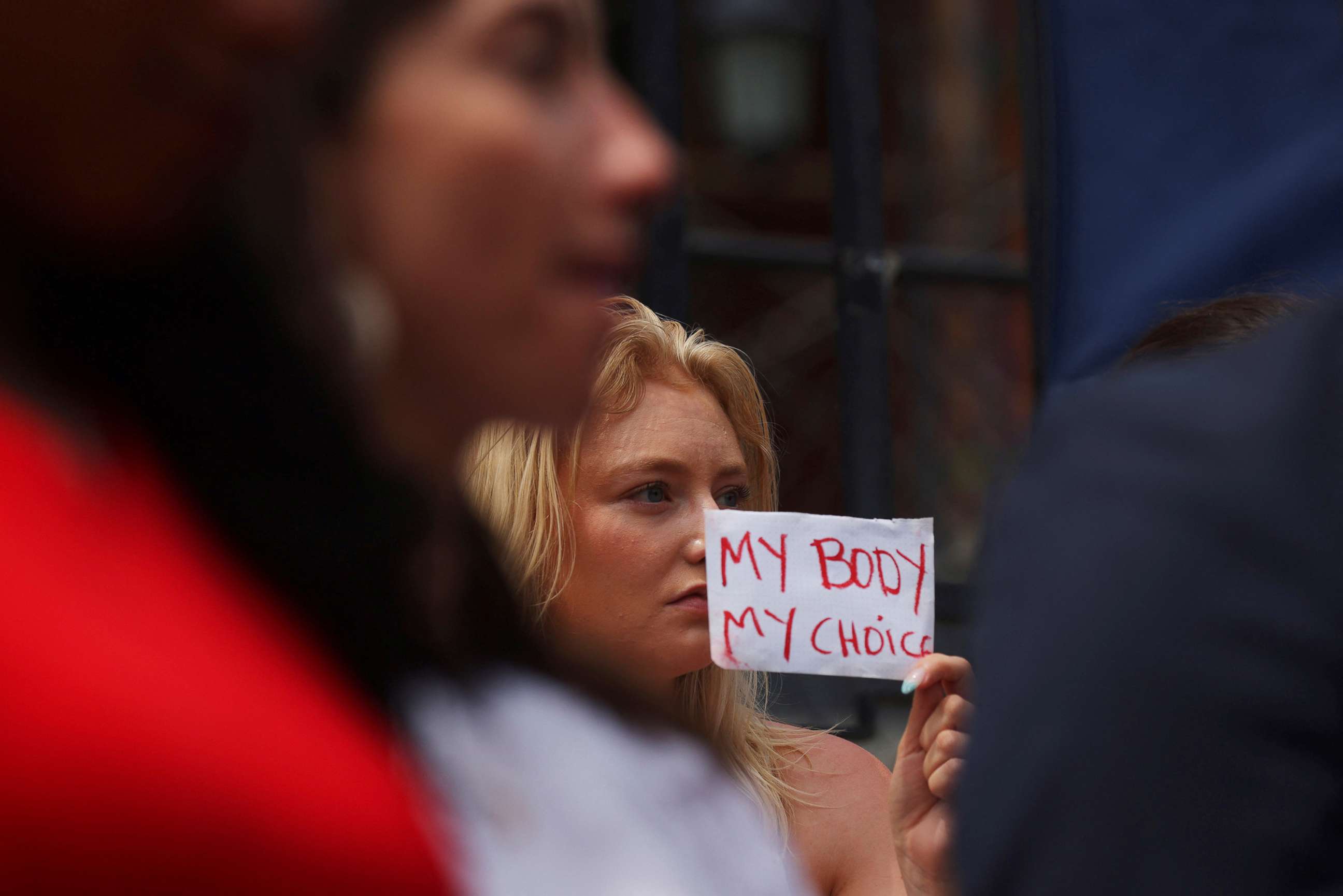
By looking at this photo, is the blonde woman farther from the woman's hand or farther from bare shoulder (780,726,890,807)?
the woman's hand

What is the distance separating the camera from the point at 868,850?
2246 millimetres

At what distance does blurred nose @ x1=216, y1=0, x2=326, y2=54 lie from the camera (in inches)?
20.8

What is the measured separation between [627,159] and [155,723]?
270 mm

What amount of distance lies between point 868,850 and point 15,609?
6.15 ft

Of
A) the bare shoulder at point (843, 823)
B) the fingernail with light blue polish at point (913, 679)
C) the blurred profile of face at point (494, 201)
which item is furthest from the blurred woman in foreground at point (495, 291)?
the bare shoulder at point (843, 823)

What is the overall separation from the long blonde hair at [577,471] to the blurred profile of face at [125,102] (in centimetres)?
160

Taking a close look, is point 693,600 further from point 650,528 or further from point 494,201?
point 494,201

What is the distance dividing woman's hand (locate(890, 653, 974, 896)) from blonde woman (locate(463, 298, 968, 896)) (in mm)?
321

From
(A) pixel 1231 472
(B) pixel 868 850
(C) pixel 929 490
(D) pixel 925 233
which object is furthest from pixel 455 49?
(D) pixel 925 233

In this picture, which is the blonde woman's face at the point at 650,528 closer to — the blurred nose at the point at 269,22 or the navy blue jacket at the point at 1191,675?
the navy blue jacket at the point at 1191,675

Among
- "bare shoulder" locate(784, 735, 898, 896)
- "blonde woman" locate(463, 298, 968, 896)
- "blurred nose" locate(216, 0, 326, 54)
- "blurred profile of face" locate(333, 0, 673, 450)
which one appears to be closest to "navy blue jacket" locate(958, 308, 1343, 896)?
"blurred profile of face" locate(333, 0, 673, 450)

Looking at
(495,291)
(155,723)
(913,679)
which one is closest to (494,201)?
(495,291)

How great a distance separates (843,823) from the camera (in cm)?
226

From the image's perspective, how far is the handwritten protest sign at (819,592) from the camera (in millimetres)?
1786
